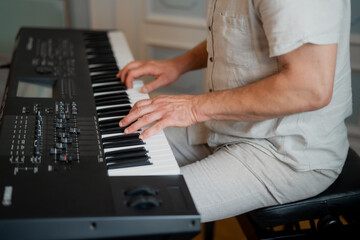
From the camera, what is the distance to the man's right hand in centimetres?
138

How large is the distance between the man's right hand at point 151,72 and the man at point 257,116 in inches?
10.5

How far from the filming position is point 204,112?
3.60 feet

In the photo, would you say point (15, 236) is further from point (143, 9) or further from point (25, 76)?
point (143, 9)

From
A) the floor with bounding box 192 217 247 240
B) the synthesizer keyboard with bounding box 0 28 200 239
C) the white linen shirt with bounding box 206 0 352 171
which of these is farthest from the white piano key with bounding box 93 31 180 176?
the floor with bounding box 192 217 247 240

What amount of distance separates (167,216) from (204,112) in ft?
1.23

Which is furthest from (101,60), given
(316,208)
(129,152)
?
(316,208)

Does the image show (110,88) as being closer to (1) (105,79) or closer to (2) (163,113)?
(1) (105,79)

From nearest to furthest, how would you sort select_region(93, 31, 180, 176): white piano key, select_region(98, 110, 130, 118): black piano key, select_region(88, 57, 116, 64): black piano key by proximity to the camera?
1. select_region(93, 31, 180, 176): white piano key
2. select_region(98, 110, 130, 118): black piano key
3. select_region(88, 57, 116, 64): black piano key

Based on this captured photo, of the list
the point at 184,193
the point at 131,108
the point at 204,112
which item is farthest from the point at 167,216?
the point at 131,108

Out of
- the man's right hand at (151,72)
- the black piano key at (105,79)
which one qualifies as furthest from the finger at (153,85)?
the black piano key at (105,79)

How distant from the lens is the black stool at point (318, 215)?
1.13 meters

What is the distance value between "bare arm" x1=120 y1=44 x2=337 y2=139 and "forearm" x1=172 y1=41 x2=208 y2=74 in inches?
16.8

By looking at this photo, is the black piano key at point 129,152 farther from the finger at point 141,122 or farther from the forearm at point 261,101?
the forearm at point 261,101

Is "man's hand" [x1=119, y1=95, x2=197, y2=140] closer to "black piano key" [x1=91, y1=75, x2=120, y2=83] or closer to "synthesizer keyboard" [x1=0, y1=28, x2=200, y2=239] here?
"synthesizer keyboard" [x1=0, y1=28, x2=200, y2=239]
